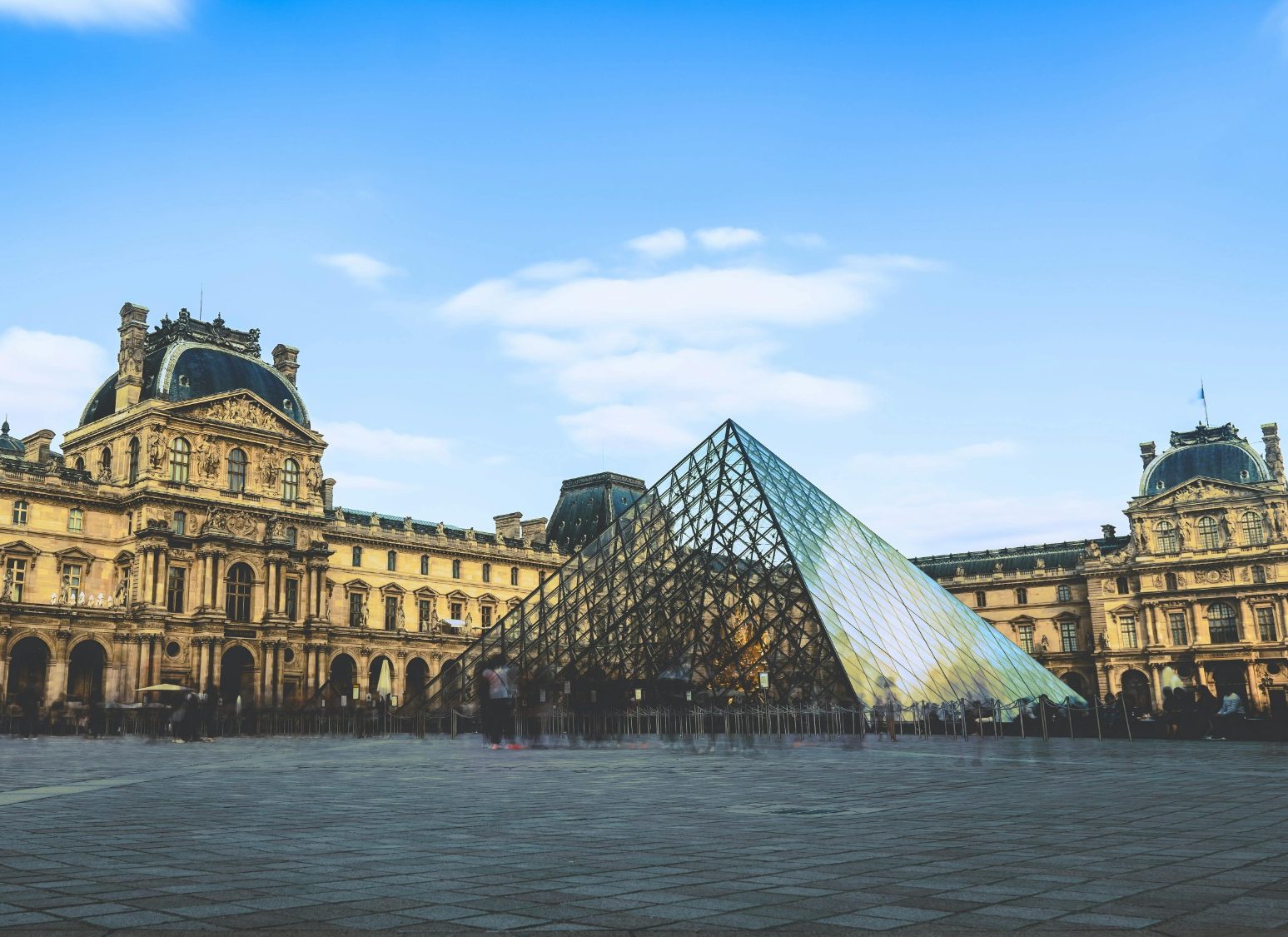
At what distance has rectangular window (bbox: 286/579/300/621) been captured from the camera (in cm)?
5728

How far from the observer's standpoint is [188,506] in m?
53.4

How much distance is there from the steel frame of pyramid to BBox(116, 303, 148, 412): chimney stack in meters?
27.0

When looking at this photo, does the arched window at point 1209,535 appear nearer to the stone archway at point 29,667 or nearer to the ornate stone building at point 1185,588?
the ornate stone building at point 1185,588

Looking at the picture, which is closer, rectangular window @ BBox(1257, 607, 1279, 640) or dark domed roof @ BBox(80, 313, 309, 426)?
dark domed roof @ BBox(80, 313, 309, 426)

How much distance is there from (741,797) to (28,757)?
1619cm

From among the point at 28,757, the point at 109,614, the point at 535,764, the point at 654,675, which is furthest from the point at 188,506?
the point at 535,764

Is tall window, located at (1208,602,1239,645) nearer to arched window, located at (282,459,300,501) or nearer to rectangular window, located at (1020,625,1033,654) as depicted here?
rectangular window, located at (1020,625,1033,654)

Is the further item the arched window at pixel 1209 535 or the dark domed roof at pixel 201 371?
the arched window at pixel 1209 535

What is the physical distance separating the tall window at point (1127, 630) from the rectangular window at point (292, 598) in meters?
54.3

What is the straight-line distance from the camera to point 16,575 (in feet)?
162

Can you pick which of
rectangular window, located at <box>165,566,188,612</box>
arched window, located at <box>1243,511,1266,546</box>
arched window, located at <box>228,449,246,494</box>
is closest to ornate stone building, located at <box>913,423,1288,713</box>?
arched window, located at <box>1243,511,1266,546</box>

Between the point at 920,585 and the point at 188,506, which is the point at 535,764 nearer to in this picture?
the point at 920,585

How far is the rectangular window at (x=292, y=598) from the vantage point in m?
57.3

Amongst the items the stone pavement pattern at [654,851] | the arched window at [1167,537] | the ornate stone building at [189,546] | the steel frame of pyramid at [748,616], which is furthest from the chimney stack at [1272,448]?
the stone pavement pattern at [654,851]
